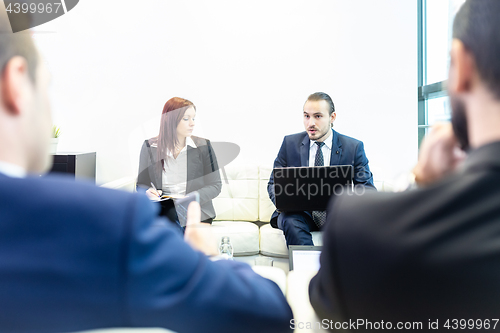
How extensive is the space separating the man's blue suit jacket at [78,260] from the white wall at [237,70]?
10.6ft

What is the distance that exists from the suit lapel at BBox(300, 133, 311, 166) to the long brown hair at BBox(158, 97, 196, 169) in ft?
3.43

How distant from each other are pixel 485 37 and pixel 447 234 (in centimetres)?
25

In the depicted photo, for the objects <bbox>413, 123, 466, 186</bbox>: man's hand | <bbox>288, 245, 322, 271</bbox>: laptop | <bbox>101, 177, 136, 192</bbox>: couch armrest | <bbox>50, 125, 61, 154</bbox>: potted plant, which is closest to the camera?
<bbox>413, 123, 466, 186</bbox>: man's hand

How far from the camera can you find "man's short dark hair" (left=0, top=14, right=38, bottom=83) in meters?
0.45

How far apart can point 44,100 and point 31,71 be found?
0.04 m

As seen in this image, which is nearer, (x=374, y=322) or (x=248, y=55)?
(x=374, y=322)

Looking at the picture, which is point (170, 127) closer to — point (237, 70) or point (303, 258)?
point (237, 70)

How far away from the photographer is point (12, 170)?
0.44m

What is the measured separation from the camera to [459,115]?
0.46m

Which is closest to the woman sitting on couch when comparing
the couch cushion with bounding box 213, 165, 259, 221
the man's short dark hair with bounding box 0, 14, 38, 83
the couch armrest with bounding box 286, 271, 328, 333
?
the couch cushion with bounding box 213, 165, 259, 221

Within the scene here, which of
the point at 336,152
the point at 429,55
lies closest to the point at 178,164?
the point at 336,152

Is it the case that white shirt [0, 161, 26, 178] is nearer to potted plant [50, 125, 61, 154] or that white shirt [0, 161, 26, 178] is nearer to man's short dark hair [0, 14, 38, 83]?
man's short dark hair [0, 14, 38, 83]

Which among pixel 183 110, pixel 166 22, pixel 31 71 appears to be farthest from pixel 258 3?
pixel 31 71

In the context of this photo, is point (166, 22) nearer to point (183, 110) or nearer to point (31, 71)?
point (183, 110)
